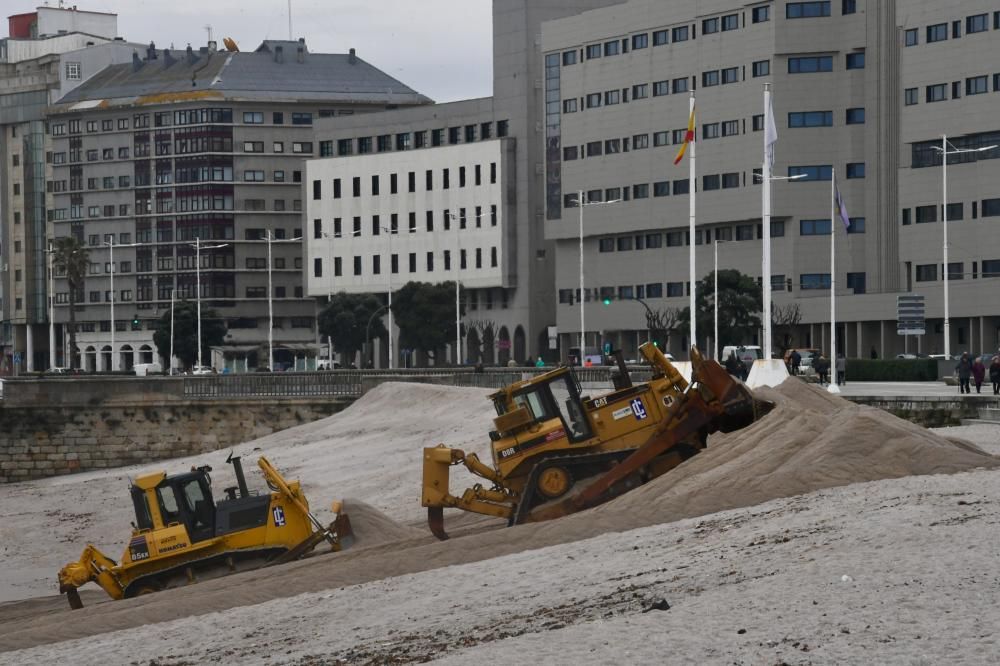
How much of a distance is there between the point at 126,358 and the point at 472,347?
→ 47572 millimetres

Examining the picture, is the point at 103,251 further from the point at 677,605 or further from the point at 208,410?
the point at 677,605

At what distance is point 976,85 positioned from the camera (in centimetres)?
10619

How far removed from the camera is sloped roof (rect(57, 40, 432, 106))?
172000 millimetres

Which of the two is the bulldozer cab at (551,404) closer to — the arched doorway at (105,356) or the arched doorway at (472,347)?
the arched doorway at (472,347)

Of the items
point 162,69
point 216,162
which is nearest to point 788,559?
point 216,162

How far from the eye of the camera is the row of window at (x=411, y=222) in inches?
5684

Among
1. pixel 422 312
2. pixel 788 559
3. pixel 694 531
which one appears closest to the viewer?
pixel 788 559

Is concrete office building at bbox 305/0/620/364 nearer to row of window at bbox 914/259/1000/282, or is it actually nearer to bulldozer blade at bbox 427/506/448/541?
row of window at bbox 914/259/1000/282

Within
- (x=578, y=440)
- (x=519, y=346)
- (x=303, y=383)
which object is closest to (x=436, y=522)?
(x=578, y=440)

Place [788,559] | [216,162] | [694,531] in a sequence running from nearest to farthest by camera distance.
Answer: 1. [788,559]
2. [694,531]
3. [216,162]

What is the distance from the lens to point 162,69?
593 feet

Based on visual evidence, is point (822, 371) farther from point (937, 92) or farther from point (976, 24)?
point (976, 24)

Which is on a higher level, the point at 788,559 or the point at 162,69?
the point at 162,69

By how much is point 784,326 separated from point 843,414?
283 ft
